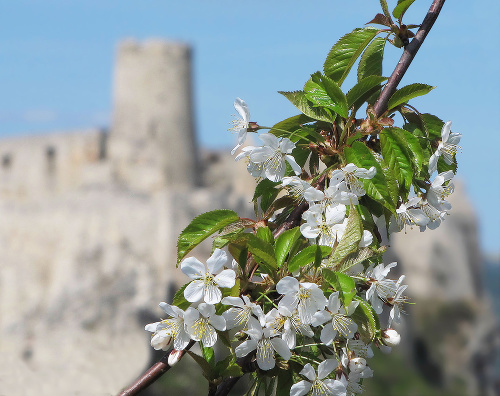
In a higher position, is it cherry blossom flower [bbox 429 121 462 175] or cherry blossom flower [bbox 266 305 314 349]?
cherry blossom flower [bbox 429 121 462 175]

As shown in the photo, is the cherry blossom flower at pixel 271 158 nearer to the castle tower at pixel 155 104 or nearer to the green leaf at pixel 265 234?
the green leaf at pixel 265 234

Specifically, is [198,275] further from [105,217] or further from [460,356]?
[460,356]

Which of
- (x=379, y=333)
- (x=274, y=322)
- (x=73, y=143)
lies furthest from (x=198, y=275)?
(x=73, y=143)

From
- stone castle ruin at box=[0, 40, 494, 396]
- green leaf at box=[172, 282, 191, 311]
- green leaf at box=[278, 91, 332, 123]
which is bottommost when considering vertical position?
stone castle ruin at box=[0, 40, 494, 396]

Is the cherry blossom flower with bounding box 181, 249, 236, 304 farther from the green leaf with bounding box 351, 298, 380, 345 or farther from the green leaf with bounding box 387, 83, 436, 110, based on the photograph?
the green leaf with bounding box 387, 83, 436, 110

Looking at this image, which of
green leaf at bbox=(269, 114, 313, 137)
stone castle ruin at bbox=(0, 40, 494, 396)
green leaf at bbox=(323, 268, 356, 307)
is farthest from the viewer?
stone castle ruin at bbox=(0, 40, 494, 396)

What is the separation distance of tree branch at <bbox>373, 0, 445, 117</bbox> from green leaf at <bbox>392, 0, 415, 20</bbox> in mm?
43

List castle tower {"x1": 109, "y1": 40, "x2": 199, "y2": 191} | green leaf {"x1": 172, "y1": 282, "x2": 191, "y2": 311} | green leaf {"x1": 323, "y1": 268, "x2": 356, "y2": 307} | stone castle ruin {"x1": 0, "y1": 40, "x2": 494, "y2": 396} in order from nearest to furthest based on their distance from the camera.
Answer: green leaf {"x1": 323, "y1": 268, "x2": 356, "y2": 307}, green leaf {"x1": 172, "y1": 282, "x2": 191, "y2": 311}, stone castle ruin {"x1": 0, "y1": 40, "x2": 494, "y2": 396}, castle tower {"x1": 109, "y1": 40, "x2": 199, "y2": 191}

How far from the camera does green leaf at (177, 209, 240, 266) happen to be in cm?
133

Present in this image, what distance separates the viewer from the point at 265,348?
4.06ft

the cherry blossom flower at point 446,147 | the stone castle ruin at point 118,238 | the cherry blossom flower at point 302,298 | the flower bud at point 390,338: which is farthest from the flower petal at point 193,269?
the stone castle ruin at point 118,238

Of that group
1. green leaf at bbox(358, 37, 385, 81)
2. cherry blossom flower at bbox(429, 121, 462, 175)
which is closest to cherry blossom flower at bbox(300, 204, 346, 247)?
cherry blossom flower at bbox(429, 121, 462, 175)

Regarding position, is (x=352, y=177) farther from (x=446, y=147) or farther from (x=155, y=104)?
(x=155, y=104)

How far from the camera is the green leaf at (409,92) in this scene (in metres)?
1.34
